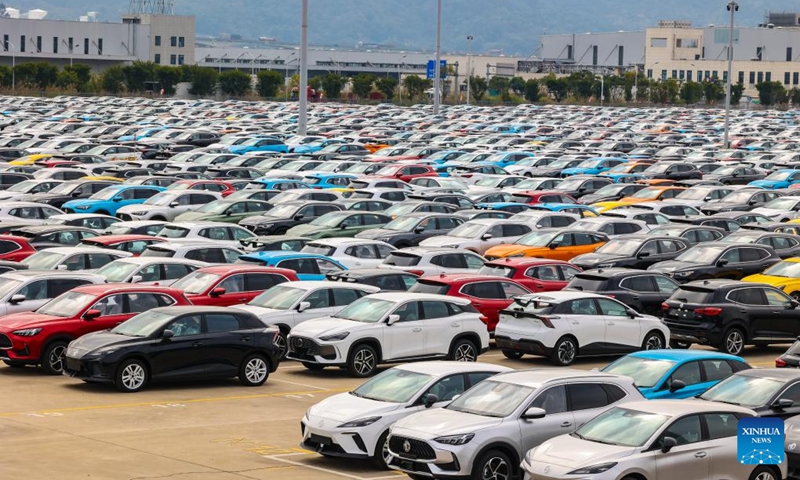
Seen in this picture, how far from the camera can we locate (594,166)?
5953cm

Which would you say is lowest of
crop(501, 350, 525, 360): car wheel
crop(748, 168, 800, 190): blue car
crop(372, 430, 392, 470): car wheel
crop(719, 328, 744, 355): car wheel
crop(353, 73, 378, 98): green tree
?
crop(501, 350, 525, 360): car wheel

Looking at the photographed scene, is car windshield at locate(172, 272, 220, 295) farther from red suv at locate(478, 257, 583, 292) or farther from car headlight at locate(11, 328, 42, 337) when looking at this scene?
red suv at locate(478, 257, 583, 292)

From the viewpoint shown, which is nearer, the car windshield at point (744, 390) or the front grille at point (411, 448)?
the front grille at point (411, 448)

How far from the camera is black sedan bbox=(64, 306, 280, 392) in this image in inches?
830

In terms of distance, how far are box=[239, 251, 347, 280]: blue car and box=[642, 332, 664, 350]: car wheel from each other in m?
6.78

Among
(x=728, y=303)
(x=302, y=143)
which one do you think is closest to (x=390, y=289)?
(x=728, y=303)

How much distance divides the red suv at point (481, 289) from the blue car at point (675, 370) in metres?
6.44

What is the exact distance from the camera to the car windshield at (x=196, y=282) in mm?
25875

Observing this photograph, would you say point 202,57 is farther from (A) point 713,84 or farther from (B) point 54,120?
(B) point 54,120

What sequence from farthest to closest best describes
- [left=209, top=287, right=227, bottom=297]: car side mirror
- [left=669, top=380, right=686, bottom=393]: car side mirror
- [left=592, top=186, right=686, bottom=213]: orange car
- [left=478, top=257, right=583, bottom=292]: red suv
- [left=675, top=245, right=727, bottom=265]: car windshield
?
1. [left=592, top=186, right=686, bottom=213]: orange car
2. [left=675, top=245, right=727, bottom=265]: car windshield
3. [left=478, top=257, right=583, bottom=292]: red suv
4. [left=209, top=287, right=227, bottom=297]: car side mirror
5. [left=669, top=380, right=686, bottom=393]: car side mirror

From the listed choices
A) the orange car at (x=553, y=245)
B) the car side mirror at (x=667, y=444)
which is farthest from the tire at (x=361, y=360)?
the orange car at (x=553, y=245)

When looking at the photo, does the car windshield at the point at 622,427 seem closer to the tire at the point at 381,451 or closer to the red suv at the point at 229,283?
the tire at the point at 381,451

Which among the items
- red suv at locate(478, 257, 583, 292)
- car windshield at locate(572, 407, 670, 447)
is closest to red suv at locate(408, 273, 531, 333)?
red suv at locate(478, 257, 583, 292)

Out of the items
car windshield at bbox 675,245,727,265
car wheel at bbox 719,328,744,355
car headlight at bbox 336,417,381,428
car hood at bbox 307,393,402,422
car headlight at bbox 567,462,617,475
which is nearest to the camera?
car headlight at bbox 567,462,617,475
